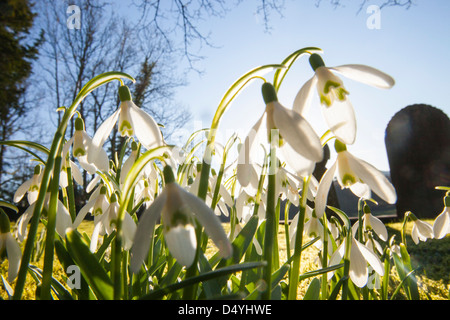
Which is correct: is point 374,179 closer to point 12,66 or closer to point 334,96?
point 334,96

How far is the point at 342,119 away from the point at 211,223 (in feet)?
1.20

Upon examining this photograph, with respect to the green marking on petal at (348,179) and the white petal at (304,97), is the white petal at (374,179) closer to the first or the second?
the green marking on petal at (348,179)

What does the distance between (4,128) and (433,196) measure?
1286 centimetres

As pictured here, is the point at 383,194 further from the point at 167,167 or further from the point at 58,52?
the point at 58,52

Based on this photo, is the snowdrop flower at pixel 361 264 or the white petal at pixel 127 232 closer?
the white petal at pixel 127 232

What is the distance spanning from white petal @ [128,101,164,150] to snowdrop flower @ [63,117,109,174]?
11cm

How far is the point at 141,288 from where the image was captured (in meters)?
1.07

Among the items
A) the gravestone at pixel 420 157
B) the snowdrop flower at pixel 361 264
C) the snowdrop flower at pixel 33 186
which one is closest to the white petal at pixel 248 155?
the snowdrop flower at pixel 361 264

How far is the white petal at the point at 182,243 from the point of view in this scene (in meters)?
0.58

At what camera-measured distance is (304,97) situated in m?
0.71

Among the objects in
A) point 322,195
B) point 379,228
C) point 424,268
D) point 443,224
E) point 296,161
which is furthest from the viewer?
point 424,268

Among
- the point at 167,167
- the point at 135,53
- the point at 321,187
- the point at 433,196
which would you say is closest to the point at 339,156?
the point at 321,187

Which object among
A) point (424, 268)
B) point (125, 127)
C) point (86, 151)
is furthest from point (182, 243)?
point (424, 268)

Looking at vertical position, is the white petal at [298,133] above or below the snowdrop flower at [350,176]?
above
